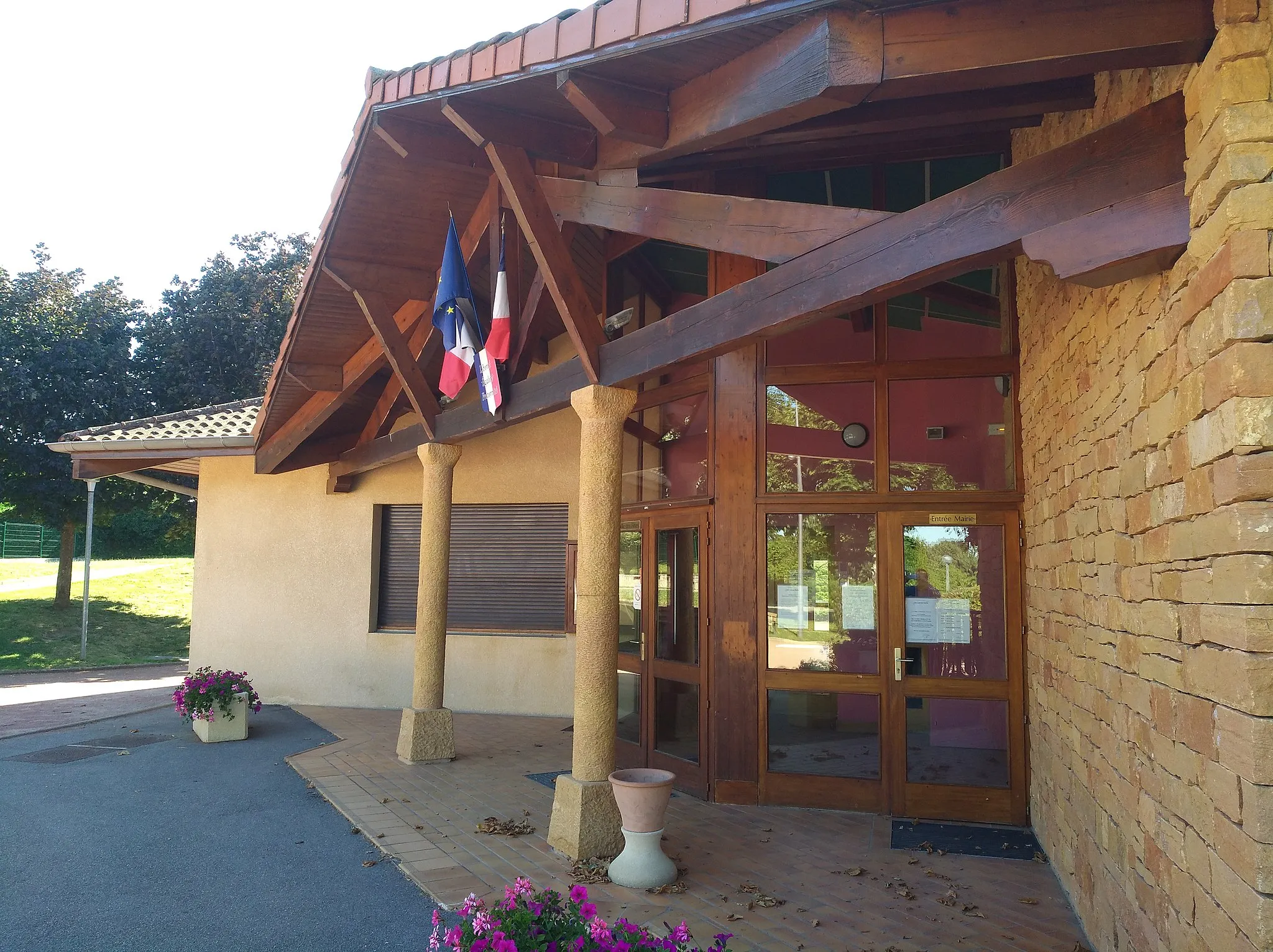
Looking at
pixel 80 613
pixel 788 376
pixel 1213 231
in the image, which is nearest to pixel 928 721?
pixel 788 376

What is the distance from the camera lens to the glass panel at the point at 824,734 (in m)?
6.00

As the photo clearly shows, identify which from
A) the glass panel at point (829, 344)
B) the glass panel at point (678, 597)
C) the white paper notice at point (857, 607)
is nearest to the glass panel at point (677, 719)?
the glass panel at point (678, 597)

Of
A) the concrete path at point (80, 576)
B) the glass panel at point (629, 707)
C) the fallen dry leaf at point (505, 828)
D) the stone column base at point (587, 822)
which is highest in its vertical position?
the concrete path at point (80, 576)

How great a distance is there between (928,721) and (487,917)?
3890mm

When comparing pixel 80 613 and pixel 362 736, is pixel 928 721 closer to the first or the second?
pixel 362 736

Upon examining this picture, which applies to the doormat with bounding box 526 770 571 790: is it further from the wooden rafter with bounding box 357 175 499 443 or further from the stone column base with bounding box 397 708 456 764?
the wooden rafter with bounding box 357 175 499 443

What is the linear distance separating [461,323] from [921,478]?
133 inches

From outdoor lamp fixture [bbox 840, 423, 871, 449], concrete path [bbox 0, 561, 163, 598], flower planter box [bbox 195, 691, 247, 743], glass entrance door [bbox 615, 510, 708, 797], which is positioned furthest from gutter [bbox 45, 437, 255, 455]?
Answer: concrete path [bbox 0, 561, 163, 598]

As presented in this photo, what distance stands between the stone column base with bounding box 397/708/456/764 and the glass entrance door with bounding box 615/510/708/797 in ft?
5.07

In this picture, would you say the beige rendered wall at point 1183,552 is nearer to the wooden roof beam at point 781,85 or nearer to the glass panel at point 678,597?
the wooden roof beam at point 781,85

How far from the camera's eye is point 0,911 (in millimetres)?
4469

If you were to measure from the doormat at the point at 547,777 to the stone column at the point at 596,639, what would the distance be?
1614mm

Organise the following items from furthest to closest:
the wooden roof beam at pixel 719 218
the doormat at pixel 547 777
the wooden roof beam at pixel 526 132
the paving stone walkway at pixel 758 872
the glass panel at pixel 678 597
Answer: the doormat at pixel 547 777, the glass panel at pixel 678 597, the wooden roof beam at pixel 526 132, the paving stone walkway at pixel 758 872, the wooden roof beam at pixel 719 218

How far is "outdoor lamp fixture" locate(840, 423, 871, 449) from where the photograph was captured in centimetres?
625
